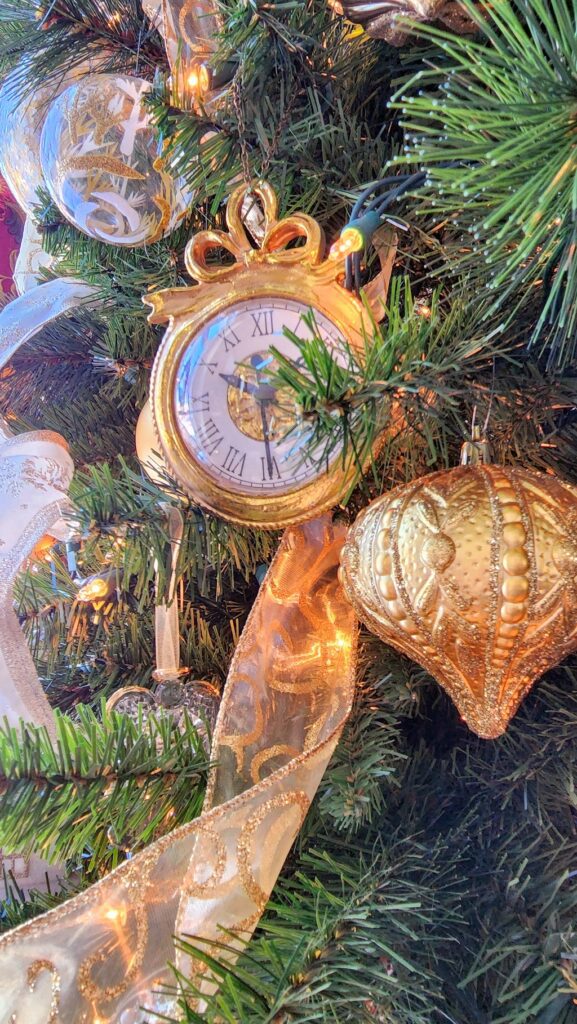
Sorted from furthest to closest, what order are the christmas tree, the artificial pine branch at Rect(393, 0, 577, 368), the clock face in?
the clock face → the christmas tree → the artificial pine branch at Rect(393, 0, 577, 368)

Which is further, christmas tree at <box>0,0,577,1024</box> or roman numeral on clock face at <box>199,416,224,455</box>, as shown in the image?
roman numeral on clock face at <box>199,416,224,455</box>

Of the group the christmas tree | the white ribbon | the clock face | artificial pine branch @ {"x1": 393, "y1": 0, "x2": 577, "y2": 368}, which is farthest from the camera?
the white ribbon

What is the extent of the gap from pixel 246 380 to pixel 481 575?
20 cm

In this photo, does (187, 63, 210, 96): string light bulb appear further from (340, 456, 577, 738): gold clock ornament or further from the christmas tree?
(340, 456, 577, 738): gold clock ornament

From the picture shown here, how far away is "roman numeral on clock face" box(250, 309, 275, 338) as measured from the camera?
50 centimetres

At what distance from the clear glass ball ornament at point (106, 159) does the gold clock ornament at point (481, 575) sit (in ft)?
1.19

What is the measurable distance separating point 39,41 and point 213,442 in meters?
0.38

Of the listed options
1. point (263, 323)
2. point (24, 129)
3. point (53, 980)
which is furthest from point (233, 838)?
point (24, 129)

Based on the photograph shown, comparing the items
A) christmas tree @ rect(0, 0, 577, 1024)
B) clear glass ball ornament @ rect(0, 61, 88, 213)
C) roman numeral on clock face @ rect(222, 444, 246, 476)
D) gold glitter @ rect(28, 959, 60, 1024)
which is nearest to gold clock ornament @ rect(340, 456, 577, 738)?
christmas tree @ rect(0, 0, 577, 1024)

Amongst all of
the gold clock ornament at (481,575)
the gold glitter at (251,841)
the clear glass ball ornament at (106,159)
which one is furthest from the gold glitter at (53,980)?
the clear glass ball ornament at (106,159)

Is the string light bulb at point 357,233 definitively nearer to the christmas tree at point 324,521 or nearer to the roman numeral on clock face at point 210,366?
the christmas tree at point 324,521

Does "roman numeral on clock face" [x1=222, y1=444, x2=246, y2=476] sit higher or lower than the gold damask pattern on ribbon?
higher

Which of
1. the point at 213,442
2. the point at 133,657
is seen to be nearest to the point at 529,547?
the point at 213,442

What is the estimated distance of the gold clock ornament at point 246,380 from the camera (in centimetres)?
50
